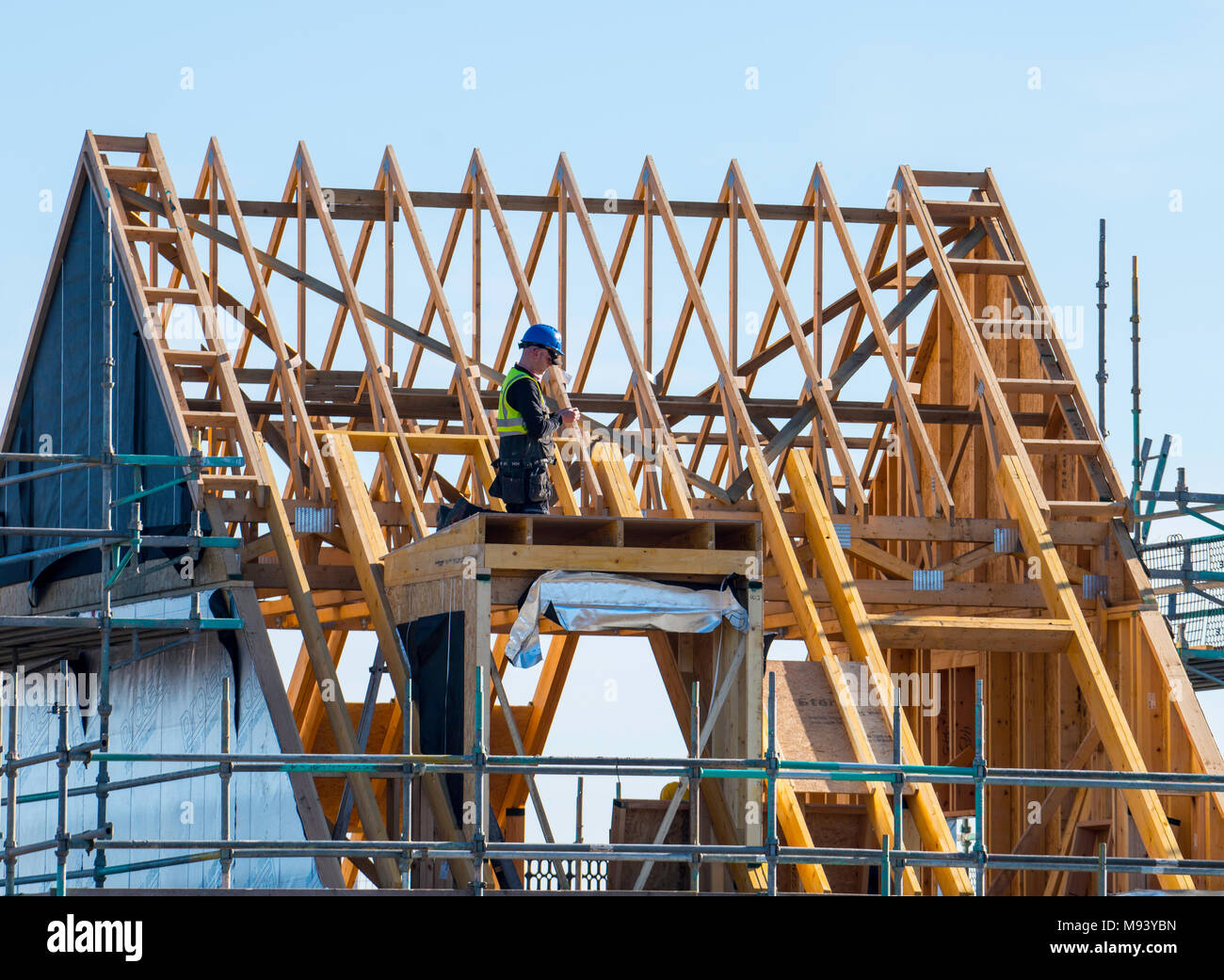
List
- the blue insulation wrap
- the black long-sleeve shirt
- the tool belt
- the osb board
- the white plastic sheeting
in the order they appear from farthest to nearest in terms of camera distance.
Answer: the blue insulation wrap < the osb board < the tool belt < the black long-sleeve shirt < the white plastic sheeting

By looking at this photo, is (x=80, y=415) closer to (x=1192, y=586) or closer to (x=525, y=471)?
(x=525, y=471)

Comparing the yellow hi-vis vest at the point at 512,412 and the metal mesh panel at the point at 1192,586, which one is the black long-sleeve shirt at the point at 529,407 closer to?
the yellow hi-vis vest at the point at 512,412

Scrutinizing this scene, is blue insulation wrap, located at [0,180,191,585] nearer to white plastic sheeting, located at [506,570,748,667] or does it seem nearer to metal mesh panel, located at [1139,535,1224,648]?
white plastic sheeting, located at [506,570,748,667]

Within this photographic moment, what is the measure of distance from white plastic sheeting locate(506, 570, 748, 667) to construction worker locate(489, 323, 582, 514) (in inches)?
27.1

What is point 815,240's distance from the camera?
2481 cm

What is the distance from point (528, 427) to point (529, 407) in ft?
0.51

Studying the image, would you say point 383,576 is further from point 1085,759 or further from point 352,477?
point 1085,759

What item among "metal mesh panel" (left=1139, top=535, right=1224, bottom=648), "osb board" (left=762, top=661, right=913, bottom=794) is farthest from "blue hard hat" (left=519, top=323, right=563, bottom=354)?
"metal mesh panel" (left=1139, top=535, right=1224, bottom=648)

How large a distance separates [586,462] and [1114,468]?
16.6ft

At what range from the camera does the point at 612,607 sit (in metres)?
17.0

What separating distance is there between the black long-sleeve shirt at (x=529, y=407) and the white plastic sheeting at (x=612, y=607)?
1070 mm

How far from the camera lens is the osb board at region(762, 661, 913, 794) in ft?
59.5

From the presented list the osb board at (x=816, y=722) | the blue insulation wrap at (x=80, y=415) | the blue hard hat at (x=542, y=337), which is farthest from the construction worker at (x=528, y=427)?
the blue insulation wrap at (x=80, y=415)

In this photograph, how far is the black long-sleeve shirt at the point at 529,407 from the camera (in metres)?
17.0
